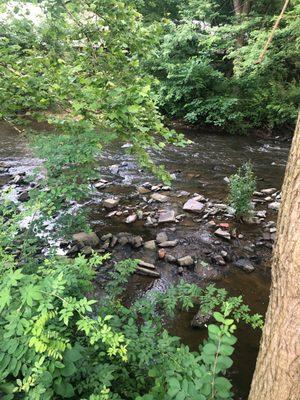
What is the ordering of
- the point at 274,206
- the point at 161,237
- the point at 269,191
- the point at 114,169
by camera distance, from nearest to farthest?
the point at 161,237
the point at 274,206
the point at 269,191
the point at 114,169

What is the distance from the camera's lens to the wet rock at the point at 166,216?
20.2 feet

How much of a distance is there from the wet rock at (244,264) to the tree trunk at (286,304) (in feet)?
11.7

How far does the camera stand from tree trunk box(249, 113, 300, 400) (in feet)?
4.37

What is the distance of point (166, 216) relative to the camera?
20.6 ft

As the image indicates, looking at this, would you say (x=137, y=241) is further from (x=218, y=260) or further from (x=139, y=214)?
(x=218, y=260)

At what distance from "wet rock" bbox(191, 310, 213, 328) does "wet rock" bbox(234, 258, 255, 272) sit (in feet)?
4.46

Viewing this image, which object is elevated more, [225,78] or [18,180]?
[225,78]

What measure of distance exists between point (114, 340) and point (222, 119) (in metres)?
12.3

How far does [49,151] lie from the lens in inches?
137

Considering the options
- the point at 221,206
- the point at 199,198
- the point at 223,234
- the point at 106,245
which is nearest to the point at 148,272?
the point at 106,245

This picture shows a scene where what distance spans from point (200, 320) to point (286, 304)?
2628 mm

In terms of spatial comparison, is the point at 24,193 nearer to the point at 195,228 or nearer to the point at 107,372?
the point at 195,228

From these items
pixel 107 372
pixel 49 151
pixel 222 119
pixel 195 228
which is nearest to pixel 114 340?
pixel 107 372

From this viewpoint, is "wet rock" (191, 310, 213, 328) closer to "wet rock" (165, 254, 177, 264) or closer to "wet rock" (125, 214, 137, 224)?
"wet rock" (165, 254, 177, 264)
